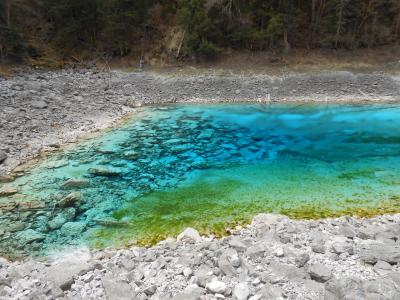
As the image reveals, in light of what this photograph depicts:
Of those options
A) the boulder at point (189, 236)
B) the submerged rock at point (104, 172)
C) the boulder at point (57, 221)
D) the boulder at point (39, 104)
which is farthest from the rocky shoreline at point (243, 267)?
the boulder at point (39, 104)

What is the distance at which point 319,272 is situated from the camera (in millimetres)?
6184

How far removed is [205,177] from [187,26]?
75.5 ft

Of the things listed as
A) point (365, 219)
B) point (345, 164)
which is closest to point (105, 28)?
point (345, 164)

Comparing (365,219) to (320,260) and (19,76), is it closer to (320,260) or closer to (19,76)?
(320,260)

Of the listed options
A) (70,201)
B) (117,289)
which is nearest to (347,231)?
(117,289)

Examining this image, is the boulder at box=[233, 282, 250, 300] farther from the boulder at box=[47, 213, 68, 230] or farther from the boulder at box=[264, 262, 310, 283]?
the boulder at box=[47, 213, 68, 230]

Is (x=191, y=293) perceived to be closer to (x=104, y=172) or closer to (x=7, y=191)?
(x=104, y=172)

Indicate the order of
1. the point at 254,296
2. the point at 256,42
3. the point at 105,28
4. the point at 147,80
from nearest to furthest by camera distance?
the point at 254,296 → the point at 147,80 → the point at 256,42 → the point at 105,28

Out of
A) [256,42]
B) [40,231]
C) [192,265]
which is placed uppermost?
[256,42]

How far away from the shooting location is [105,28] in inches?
1363

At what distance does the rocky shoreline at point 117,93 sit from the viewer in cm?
1747

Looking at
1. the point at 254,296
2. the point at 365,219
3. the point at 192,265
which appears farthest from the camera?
the point at 365,219

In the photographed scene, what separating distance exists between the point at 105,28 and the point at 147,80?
10.7 metres

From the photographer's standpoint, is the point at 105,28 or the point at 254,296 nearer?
the point at 254,296
